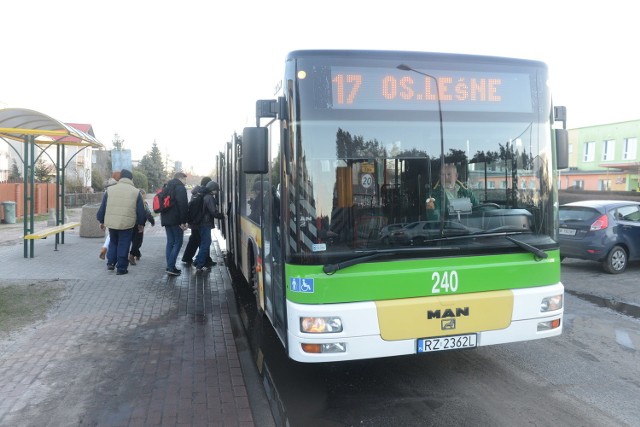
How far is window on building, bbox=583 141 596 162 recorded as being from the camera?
5416 cm

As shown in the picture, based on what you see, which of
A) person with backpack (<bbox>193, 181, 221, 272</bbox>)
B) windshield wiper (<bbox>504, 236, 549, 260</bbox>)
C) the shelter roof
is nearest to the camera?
windshield wiper (<bbox>504, 236, 549, 260</bbox>)

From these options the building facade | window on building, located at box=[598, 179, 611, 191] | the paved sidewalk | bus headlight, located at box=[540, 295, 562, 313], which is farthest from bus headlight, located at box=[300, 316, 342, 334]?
window on building, located at box=[598, 179, 611, 191]

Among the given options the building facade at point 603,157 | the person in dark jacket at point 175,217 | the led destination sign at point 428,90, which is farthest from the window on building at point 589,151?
the led destination sign at point 428,90

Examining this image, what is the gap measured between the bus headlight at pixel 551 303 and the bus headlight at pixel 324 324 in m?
1.89

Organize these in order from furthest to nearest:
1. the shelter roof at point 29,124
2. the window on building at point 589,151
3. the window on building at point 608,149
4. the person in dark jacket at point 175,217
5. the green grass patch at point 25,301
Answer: the window on building at point 589,151 → the window on building at point 608,149 → the shelter roof at point 29,124 → the person in dark jacket at point 175,217 → the green grass patch at point 25,301

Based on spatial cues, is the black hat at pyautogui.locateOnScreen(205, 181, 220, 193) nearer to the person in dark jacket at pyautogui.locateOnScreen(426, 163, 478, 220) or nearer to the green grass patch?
the green grass patch

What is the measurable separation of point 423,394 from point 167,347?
2815 millimetres

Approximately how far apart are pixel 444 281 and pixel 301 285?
Answer: 119cm

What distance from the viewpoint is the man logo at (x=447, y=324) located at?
4410mm

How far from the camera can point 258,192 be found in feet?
19.8

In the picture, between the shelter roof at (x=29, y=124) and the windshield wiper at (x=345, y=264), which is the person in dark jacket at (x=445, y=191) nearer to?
the windshield wiper at (x=345, y=264)

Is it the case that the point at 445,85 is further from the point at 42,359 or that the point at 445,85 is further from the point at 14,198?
the point at 14,198

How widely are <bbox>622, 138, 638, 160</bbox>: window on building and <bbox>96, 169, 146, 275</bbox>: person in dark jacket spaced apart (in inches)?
2002

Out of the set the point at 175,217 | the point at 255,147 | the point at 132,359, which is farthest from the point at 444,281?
the point at 175,217
